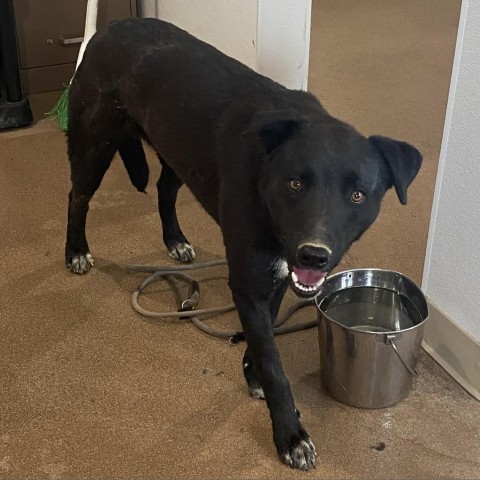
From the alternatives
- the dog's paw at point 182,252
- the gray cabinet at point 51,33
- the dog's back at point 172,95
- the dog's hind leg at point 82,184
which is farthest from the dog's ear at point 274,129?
the gray cabinet at point 51,33

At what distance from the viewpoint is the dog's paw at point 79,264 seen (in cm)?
249

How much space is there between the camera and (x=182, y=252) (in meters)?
2.56

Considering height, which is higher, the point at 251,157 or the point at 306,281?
the point at 251,157

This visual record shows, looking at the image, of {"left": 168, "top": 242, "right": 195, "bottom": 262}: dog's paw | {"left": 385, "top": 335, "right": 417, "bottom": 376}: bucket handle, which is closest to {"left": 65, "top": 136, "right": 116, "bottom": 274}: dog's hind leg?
{"left": 168, "top": 242, "right": 195, "bottom": 262}: dog's paw

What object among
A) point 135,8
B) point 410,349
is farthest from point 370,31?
point 410,349

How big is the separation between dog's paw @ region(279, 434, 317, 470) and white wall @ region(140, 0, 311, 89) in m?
1.37

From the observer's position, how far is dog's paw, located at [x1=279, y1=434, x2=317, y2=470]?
5.78ft

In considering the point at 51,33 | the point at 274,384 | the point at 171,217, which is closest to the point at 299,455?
the point at 274,384

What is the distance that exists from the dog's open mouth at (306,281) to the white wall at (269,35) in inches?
47.3

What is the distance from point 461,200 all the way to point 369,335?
44 cm

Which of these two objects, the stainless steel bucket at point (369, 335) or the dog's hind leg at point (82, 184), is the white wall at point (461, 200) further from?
the dog's hind leg at point (82, 184)

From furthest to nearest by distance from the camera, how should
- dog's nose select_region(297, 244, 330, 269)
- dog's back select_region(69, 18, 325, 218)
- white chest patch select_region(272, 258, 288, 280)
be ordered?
dog's back select_region(69, 18, 325, 218) → white chest patch select_region(272, 258, 288, 280) → dog's nose select_region(297, 244, 330, 269)

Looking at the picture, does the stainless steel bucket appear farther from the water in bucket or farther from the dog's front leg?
the dog's front leg

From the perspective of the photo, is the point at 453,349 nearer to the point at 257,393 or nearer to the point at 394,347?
the point at 394,347
